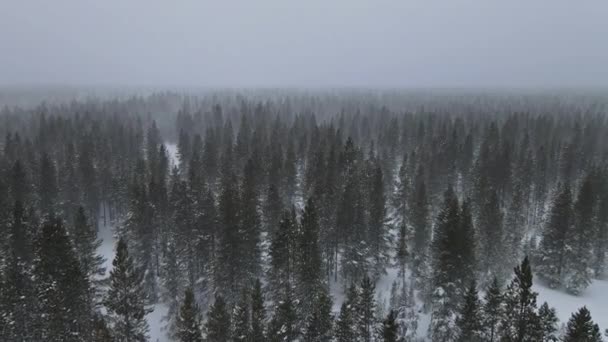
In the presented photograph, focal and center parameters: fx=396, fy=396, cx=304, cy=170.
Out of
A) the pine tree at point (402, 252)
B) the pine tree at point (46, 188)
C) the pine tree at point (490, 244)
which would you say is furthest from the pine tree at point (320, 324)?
the pine tree at point (46, 188)

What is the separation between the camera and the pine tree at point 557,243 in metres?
47.4

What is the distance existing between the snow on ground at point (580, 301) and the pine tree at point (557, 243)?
175 cm

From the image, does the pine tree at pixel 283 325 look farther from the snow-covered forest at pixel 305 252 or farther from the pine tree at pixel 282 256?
the pine tree at pixel 282 256

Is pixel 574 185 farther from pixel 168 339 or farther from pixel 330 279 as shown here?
pixel 168 339

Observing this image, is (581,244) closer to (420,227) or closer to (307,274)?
(420,227)

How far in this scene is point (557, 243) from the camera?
157ft

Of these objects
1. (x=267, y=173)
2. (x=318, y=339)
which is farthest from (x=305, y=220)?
(x=267, y=173)

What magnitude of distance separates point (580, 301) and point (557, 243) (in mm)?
6922

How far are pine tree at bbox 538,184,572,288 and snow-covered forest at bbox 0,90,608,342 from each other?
0.56ft

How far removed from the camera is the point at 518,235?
53.4 m

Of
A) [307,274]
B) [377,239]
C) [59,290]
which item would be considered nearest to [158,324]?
[59,290]

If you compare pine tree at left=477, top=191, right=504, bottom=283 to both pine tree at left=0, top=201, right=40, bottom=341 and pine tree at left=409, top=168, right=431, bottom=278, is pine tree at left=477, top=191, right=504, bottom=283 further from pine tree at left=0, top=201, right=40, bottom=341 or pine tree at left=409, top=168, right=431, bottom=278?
pine tree at left=0, top=201, right=40, bottom=341

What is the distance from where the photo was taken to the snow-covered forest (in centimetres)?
2880

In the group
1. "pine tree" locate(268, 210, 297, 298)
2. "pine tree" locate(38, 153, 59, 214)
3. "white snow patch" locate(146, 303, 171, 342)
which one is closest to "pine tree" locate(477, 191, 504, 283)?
"pine tree" locate(268, 210, 297, 298)
